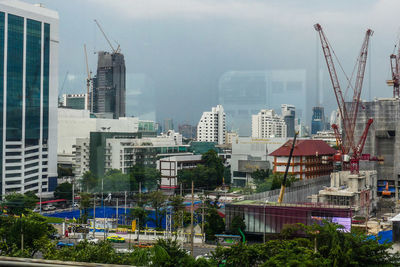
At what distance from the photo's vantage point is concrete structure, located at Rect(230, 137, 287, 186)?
34.2 ft

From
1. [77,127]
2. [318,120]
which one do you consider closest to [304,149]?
[318,120]

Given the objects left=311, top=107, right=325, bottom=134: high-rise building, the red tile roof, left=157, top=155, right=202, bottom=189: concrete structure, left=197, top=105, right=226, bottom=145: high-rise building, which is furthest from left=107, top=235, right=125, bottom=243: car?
left=197, top=105, right=226, bottom=145: high-rise building

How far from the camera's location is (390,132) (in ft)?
30.9

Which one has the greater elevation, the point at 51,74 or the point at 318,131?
the point at 51,74

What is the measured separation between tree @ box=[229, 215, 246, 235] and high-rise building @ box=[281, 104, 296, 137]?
430 cm

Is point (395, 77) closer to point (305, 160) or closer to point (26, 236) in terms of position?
point (305, 160)

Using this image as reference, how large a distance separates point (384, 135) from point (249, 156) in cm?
284

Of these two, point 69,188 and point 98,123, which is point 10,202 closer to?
point 69,188

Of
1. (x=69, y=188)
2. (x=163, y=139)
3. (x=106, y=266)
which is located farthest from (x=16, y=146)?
(x=106, y=266)

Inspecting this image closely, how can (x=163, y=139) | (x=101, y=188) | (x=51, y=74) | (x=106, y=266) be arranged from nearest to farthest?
(x=106, y=266)
(x=101, y=188)
(x=51, y=74)
(x=163, y=139)

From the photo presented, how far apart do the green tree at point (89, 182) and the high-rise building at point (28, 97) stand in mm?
658

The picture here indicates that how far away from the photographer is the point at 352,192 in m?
6.94

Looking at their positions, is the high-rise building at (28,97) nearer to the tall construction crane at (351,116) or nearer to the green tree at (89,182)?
the green tree at (89,182)

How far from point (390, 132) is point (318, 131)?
2.04 meters
